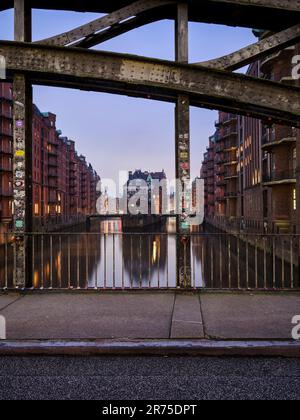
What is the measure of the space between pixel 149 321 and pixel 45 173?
74089mm

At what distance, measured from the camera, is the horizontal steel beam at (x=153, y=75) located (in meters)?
7.48

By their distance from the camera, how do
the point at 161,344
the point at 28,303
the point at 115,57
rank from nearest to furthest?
the point at 161,344, the point at 28,303, the point at 115,57

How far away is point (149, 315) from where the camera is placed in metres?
6.07

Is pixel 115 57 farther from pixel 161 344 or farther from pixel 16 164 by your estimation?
pixel 161 344

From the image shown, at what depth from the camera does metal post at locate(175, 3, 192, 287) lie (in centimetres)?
780

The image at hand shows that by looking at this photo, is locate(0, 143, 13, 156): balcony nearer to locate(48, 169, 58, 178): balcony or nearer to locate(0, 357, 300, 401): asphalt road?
locate(48, 169, 58, 178): balcony

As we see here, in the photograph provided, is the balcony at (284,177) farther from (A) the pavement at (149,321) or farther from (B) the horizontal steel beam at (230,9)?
(A) the pavement at (149,321)

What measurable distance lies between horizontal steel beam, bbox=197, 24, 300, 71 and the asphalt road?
5.81 m

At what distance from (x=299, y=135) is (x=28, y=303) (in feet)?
86.4

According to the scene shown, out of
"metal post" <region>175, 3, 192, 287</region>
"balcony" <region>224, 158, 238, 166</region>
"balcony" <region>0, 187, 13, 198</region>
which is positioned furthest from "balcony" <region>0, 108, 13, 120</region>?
"metal post" <region>175, 3, 192, 287</region>

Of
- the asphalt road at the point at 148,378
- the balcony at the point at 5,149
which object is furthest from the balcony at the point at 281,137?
the balcony at the point at 5,149

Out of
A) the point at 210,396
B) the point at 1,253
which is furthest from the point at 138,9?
the point at 1,253

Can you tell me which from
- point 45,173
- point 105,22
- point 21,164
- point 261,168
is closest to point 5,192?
point 45,173

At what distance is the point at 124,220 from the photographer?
105750mm
